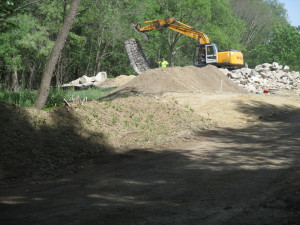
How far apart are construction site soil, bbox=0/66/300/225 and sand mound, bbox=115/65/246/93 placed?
16.5 feet

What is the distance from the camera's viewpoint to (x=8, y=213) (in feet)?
19.5

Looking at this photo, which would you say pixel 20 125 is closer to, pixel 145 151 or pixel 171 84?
pixel 145 151

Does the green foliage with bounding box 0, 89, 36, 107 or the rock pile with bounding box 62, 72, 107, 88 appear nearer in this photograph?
the green foliage with bounding box 0, 89, 36, 107

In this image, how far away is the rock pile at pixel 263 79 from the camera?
32128 millimetres

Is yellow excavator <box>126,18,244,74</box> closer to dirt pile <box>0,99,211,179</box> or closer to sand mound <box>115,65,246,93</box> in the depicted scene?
sand mound <box>115,65,246,93</box>

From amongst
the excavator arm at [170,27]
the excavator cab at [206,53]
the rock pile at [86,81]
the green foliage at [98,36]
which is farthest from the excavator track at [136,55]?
the green foliage at [98,36]

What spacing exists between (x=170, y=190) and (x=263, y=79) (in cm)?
2927

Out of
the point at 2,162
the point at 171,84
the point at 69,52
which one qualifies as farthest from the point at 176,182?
the point at 69,52

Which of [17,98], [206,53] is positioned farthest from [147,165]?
[206,53]

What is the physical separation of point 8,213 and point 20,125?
16.0 feet

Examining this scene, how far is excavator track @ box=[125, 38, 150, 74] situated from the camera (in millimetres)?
31781

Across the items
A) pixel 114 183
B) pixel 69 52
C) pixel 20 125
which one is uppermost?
pixel 69 52

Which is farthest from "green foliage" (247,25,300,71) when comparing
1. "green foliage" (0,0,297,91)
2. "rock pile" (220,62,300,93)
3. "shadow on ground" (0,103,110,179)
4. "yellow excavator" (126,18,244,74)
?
"shadow on ground" (0,103,110,179)

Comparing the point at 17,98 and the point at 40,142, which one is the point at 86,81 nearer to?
the point at 17,98
